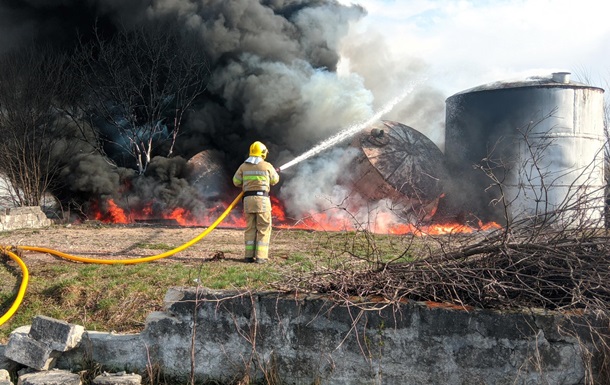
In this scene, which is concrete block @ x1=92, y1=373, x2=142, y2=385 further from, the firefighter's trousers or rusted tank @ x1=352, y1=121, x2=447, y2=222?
rusted tank @ x1=352, y1=121, x2=447, y2=222

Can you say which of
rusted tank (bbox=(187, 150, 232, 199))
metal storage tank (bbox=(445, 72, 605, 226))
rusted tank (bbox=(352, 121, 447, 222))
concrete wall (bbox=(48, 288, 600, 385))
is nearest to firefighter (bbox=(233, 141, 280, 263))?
concrete wall (bbox=(48, 288, 600, 385))

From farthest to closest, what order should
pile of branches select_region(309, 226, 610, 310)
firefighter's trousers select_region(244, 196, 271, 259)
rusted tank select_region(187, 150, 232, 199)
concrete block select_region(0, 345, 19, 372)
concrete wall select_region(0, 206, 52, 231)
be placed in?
rusted tank select_region(187, 150, 232, 199) → concrete wall select_region(0, 206, 52, 231) → firefighter's trousers select_region(244, 196, 271, 259) → concrete block select_region(0, 345, 19, 372) → pile of branches select_region(309, 226, 610, 310)

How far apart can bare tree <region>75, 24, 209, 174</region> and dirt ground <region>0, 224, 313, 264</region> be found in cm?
479

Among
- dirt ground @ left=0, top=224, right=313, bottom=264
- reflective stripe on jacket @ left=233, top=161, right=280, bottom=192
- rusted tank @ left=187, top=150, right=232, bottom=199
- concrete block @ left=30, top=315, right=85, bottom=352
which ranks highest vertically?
rusted tank @ left=187, top=150, right=232, bottom=199

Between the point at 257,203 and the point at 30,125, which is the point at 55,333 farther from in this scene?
the point at 30,125

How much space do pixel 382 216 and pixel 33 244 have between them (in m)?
7.48

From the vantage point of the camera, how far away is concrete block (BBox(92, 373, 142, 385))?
371 cm

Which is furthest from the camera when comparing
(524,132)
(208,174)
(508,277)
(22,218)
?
(208,174)

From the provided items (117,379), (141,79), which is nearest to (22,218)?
(141,79)

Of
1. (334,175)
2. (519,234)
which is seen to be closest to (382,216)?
(334,175)

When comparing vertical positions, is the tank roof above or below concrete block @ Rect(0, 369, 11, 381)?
above

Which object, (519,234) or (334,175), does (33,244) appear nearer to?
(334,175)

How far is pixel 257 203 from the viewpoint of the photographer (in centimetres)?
782

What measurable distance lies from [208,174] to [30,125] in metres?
4.61
